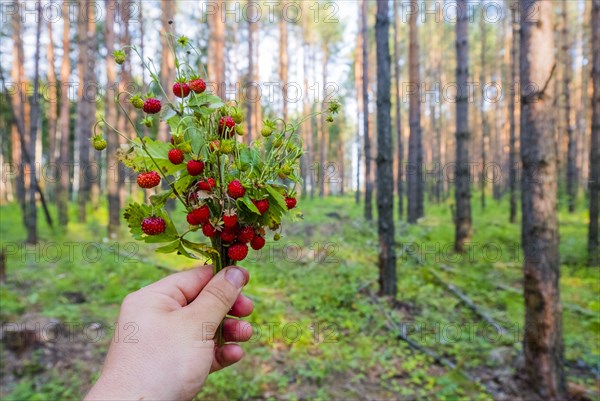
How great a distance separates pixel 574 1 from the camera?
2367 centimetres

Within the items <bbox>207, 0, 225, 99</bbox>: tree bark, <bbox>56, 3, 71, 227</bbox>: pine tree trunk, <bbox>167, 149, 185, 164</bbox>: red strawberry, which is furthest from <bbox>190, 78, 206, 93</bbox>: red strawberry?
<bbox>207, 0, 225, 99</bbox>: tree bark

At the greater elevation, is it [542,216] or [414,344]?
[542,216]

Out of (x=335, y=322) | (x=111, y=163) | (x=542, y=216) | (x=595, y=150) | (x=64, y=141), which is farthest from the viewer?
(x=64, y=141)

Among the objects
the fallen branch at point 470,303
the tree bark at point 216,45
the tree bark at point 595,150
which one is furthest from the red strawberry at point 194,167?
the tree bark at point 216,45

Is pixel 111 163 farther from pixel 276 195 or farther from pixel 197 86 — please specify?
pixel 276 195

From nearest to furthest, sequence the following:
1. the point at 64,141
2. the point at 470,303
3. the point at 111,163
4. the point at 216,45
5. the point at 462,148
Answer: the point at 470,303
the point at 462,148
the point at 111,163
the point at 64,141
the point at 216,45

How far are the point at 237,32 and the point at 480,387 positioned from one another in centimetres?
2551

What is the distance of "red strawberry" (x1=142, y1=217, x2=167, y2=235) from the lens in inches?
54.7

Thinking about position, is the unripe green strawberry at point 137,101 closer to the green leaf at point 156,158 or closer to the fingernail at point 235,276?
the green leaf at point 156,158

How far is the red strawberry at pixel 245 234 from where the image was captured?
1.53 meters

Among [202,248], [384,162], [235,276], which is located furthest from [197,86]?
[384,162]

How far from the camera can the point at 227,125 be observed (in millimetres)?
1470

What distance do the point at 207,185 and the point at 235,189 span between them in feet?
0.47

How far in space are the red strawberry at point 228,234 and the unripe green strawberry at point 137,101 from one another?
549 millimetres
